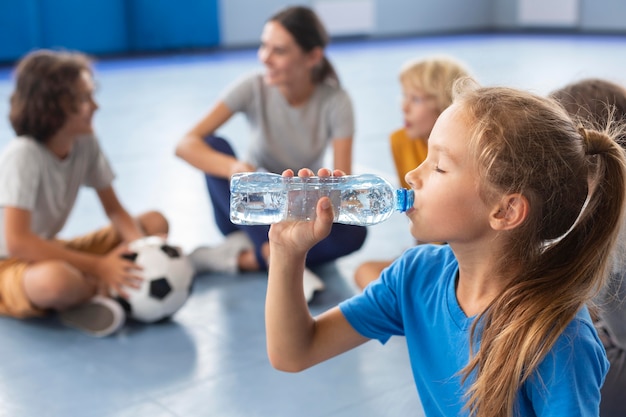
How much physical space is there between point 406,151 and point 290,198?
1.46 m

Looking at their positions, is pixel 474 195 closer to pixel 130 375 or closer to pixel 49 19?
pixel 130 375

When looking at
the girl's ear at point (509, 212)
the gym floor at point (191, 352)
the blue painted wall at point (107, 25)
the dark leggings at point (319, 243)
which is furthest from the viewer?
the blue painted wall at point (107, 25)

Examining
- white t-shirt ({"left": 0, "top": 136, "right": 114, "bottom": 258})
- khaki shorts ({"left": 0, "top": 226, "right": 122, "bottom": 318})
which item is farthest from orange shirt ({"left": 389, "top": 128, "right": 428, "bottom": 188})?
khaki shorts ({"left": 0, "top": 226, "right": 122, "bottom": 318})

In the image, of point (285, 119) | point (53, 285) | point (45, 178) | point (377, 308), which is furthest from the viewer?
point (285, 119)

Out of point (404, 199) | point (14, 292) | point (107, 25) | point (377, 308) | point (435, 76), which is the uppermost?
point (404, 199)

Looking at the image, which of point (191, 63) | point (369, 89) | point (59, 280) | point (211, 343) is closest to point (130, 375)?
point (211, 343)

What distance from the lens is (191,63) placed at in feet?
30.6

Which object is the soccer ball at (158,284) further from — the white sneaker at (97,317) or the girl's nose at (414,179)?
the girl's nose at (414,179)

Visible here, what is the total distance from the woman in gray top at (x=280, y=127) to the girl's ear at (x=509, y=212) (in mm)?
1693

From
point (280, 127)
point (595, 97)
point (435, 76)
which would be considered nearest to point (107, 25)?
point (280, 127)

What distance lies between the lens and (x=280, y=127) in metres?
3.17

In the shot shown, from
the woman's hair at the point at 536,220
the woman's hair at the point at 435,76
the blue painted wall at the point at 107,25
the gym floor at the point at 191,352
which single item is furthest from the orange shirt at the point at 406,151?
the blue painted wall at the point at 107,25

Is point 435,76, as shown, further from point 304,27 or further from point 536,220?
point 536,220

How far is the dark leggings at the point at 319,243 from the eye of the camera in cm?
297
